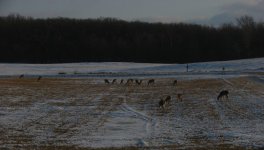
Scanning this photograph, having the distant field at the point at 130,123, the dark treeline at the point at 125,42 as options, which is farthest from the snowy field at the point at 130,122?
the dark treeline at the point at 125,42

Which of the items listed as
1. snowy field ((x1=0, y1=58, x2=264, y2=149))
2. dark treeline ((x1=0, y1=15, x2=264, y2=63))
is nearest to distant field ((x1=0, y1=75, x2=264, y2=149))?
snowy field ((x1=0, y1=58, x2=264, y2=149))

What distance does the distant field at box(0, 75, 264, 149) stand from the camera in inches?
682

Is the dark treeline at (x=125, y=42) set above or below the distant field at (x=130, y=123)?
above

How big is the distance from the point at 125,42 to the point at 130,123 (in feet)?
392

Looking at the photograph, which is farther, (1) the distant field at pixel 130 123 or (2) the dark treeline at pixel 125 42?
(2) the dark treeline at pixel 125 42

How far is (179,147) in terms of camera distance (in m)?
16.3

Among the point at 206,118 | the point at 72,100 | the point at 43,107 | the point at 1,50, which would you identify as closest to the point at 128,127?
the point at 206,118

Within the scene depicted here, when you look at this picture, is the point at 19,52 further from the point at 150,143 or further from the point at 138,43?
the point at 150,143

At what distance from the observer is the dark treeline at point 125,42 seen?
133125mm

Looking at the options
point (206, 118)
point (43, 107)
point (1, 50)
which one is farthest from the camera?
point (1, 50)

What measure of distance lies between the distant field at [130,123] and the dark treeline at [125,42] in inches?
3899

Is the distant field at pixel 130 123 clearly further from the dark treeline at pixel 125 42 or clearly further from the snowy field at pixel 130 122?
the dark treeline at pixel 125 42

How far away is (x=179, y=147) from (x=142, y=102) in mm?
16388

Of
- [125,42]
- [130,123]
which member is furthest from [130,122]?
[125,42]
